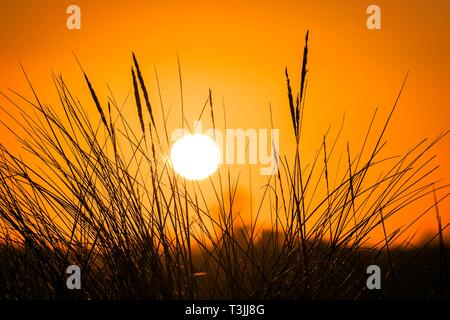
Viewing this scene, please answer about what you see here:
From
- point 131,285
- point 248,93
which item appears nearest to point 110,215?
point 131,285

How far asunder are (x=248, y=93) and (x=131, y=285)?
1.02 meters

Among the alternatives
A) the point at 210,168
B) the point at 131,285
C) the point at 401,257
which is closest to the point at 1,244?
the point at 131,285

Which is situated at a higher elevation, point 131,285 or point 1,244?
point 1,244

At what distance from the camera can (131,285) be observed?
1537 millimetres

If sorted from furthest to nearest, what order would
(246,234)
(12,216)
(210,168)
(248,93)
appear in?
(248,93) < (246,234) < (210,168) < (12,216)

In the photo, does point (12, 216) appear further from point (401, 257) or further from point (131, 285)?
point (401, 257)

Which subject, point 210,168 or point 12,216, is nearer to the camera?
point 12,216

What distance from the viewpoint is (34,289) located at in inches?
72.3

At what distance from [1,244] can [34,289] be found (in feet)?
0.65
